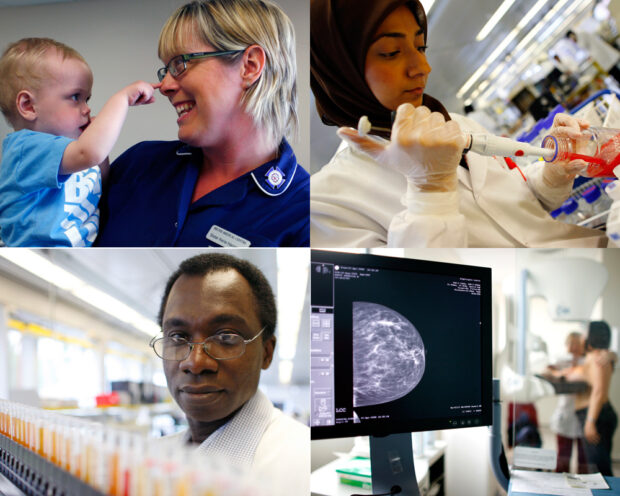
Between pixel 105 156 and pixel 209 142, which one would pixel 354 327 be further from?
pixel 105 156

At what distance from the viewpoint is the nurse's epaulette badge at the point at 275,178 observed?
51.6 inches

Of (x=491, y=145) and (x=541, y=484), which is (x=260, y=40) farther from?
(x=541, y=484)

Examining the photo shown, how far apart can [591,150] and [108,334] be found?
1.36 meters

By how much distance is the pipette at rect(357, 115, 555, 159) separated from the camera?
129cm

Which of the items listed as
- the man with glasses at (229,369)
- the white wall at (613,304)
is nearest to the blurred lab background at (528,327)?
Answer: the white wall at (613,304)

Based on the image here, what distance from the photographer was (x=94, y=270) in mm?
1345

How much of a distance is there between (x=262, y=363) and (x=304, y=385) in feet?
0.39

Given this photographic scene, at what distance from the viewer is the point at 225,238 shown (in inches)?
51.7

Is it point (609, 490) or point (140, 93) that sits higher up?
point (140, 93)

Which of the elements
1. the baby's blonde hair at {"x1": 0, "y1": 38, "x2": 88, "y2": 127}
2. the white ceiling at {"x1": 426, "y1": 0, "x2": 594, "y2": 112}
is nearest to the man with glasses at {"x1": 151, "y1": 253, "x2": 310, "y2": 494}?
the baby's blonde hair at {"x1": 0, "y1": 38, "x2": 88, "y2": 127}

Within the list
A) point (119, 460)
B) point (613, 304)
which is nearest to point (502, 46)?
point (613, 304)

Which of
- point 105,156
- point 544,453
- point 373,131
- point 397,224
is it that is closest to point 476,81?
point 373,131

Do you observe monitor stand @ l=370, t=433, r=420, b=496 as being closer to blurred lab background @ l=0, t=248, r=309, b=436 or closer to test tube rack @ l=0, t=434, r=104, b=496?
A: blurred lab background @ l=0, t=248, r=309, b=436

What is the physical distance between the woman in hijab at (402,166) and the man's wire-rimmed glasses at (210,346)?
1.08ft
